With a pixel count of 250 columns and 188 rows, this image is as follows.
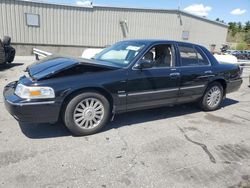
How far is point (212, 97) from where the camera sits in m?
5.51

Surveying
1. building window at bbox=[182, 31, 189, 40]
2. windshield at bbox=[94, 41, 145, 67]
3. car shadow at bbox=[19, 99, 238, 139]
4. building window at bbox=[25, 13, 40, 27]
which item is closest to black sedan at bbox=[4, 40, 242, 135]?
windshield at bbox=[94, 41, 145, 67]

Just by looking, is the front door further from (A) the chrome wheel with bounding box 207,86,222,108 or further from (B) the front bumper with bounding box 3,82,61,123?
(B) the front bumper with bounding box 3,82,61,123

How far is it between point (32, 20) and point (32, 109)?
46.3 ft

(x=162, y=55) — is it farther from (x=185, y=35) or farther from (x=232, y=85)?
(x=185, y=35)

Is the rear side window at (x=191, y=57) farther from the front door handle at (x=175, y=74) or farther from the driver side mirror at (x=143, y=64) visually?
the driver side mirror at (x=143, y=64)

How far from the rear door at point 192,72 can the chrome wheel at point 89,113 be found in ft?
6.08

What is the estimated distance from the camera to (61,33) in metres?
16.6

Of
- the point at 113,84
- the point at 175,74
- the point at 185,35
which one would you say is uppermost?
the point at 185,35

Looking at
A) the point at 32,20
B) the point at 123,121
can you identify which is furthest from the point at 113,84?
the point at 32,20

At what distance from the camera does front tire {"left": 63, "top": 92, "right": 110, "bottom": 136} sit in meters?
3.68

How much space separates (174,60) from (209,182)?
100 inches

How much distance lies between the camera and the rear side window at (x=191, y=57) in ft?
15.8

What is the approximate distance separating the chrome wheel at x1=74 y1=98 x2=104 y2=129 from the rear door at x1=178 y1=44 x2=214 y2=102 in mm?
1852

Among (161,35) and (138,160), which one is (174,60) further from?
(161,35)
